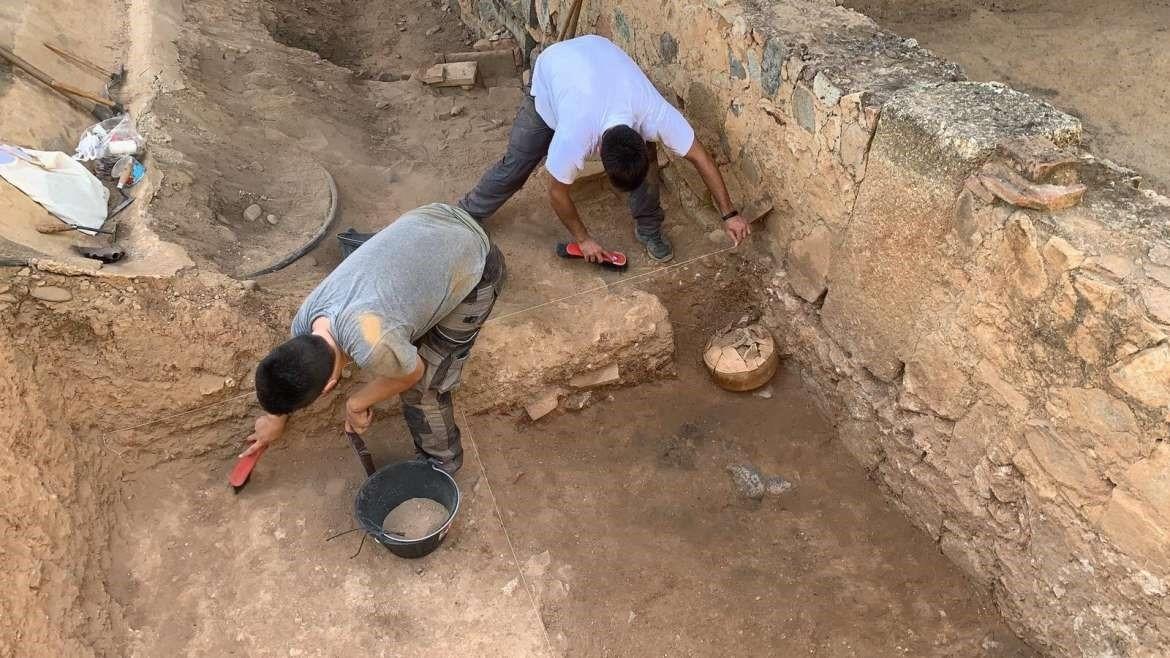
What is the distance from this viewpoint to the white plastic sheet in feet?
10.9

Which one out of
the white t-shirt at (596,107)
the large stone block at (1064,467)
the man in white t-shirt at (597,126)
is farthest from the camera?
the white t-shirt at (596,107)

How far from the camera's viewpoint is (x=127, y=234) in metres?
3.45

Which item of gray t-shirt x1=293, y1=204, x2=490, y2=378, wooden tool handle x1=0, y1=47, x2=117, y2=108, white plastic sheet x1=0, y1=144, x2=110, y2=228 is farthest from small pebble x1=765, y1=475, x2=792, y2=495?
wooden tool handle x1=0, y1=47, x2=117, y2=108

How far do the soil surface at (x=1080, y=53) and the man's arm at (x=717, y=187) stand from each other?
1.76 m

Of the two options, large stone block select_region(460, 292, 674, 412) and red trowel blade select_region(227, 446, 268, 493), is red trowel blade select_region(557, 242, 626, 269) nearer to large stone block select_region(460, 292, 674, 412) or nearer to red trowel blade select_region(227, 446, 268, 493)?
large stone block select_region(460, 292, 674, 412)

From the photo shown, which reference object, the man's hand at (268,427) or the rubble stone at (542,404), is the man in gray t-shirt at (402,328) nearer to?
the man's hand at (268,427)

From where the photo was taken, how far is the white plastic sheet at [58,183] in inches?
130

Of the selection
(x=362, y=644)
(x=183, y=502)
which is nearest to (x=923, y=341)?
(x=362, y=644)

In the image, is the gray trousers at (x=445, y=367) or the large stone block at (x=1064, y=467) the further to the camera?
the gray trousers at (x=445, y=367)

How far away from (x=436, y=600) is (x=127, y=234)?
2115 mm

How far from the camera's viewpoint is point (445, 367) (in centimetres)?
309

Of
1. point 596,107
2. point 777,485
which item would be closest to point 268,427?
point 596,107

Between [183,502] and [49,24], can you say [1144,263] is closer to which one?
[183,502]

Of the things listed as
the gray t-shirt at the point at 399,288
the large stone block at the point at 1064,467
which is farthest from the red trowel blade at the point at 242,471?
the large stone block at the point at 1064,467
